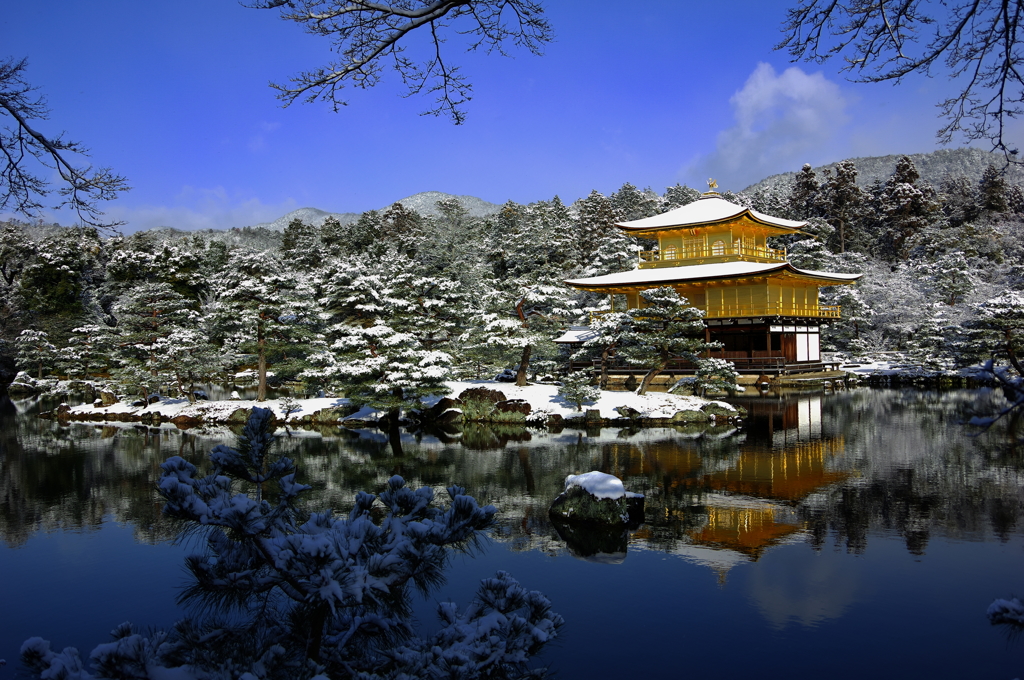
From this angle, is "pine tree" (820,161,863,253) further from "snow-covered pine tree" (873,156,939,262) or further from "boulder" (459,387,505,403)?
"boulder" (459,387,505,403)

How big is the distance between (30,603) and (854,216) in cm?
4969

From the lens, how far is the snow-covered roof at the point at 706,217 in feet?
101

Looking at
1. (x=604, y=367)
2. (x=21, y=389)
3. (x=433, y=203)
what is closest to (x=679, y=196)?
(x=604, y=367)

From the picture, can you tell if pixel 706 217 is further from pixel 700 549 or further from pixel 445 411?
pixel 700 549

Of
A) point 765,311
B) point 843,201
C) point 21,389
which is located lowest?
point 21,389

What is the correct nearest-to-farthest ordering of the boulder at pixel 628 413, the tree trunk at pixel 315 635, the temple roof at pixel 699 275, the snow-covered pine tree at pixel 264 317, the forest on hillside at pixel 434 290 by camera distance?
the tree trunk at pixel 315 635
the boulder at pixel 628 413
the snow-covered pine tree at pixel 264 317
the forest on hillside at pixel 434 290
the temple roof at pixel 699 275

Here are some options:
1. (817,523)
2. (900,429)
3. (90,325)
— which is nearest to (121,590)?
(817,523)

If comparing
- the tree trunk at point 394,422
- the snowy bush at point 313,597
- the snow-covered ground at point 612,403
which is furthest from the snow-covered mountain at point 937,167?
the snowy bush at point 313,597

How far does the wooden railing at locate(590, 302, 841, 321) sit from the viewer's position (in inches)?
1094

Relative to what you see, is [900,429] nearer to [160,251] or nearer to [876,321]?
[876,321]

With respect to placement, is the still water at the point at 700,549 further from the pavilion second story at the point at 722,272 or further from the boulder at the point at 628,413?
the pavilion second story at the point at 722,272

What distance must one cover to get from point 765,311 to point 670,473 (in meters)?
18.1

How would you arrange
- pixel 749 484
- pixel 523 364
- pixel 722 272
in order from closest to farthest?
pixel 749 484 → pixel 523 364 → pixel 722 272

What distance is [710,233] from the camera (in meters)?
31.9
